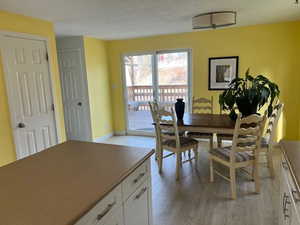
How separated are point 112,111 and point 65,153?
3.81 m

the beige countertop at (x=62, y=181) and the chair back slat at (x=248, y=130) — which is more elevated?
the beige countertop at (x=62, y=181)

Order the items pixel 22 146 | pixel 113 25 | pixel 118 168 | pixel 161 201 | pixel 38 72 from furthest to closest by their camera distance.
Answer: pixel 113 25 → pixel 38 72 → pixel 22 146 → pixel 161 201 → pixel 118 168

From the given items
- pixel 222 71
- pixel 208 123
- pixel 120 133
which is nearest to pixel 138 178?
pixel 208 123

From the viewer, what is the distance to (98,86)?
497 cm

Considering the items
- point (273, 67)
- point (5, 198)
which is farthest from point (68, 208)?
point (273, 67)

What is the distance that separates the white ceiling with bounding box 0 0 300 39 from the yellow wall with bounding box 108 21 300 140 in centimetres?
28

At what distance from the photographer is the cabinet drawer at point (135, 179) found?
1.39 m

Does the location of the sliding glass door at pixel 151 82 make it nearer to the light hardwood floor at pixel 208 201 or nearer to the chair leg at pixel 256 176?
the light hardwood floor at pixel 208 201

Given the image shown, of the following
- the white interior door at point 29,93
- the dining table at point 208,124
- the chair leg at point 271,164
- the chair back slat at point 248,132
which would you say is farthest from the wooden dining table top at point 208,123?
the white interior door at point 29,93

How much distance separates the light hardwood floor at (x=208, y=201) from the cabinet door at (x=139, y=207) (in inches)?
25.5

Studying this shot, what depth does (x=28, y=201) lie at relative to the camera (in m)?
1.08

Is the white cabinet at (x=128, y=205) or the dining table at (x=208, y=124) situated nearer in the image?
the white cabinet at (x=128, y=205)

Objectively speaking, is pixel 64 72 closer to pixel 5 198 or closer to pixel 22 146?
pixel 22 146

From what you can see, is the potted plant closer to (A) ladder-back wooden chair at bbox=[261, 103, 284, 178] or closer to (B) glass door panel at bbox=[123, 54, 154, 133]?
(A) ladder-back wooden chair at bbox=[261, 103, 284, 178]
